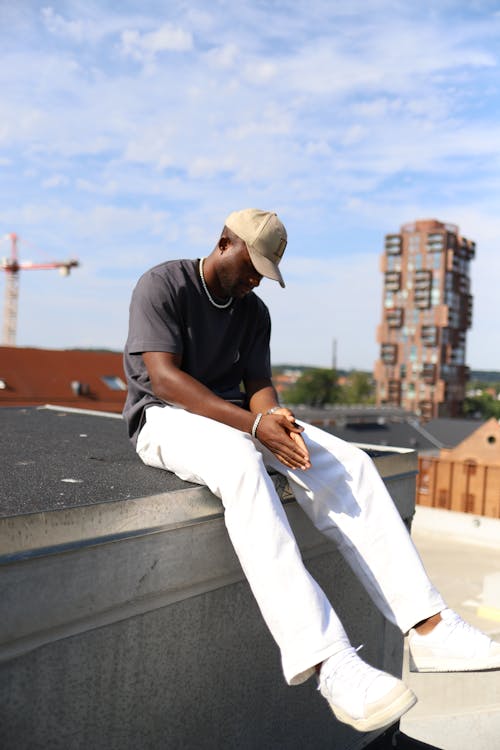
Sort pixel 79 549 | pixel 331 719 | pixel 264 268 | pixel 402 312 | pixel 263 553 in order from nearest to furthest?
pixel 79 549 < pixel 263 553 < pixel 264 268 < pixel 331 719 < pixel 402 312

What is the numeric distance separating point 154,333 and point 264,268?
0.49 metres

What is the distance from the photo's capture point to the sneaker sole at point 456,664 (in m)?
2.21

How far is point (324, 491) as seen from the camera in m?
2.49

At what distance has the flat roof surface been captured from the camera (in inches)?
84.1

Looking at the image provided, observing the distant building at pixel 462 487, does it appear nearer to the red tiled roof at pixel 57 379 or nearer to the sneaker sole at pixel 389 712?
the red tiled roof at pixel 57 379

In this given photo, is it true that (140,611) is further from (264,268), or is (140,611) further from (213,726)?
(264,268)

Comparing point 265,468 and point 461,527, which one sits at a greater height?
point 265,468

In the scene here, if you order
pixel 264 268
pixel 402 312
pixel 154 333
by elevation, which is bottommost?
pixel 154 333

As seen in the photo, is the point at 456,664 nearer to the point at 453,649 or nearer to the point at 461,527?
the point at 453,649

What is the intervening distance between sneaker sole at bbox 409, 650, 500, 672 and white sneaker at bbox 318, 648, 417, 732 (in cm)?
34

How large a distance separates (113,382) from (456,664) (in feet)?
96.0

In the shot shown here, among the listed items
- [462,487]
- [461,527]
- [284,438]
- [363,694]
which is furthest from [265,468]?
[462,487]

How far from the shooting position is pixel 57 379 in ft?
95.1

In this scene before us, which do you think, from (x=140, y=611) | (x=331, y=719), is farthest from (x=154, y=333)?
(x=331, y=719)
